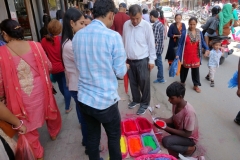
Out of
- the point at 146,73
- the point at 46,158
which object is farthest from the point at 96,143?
the point at 146,73

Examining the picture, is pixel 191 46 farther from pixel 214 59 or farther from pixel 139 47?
pixel 139 47

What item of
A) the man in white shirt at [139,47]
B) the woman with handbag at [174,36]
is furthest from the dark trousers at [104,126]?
the woman with handbag at [174,36]

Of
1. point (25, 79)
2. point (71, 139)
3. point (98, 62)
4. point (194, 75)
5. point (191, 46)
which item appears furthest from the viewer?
point (194, 75)

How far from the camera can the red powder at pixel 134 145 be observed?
241 cm

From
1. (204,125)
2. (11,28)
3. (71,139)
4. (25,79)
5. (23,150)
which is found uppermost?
(11,28)

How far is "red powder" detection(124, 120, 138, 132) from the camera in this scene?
2.79 m

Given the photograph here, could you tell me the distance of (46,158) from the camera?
244 cm

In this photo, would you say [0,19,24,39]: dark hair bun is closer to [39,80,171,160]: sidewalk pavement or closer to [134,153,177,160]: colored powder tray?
[39,80,171,160]: sidewalk pavement

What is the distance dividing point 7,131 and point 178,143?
1853 mm

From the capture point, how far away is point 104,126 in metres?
1.75

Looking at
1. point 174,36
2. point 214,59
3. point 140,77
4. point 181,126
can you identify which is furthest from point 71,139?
point 174,36

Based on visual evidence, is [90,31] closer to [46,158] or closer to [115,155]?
[115,155]

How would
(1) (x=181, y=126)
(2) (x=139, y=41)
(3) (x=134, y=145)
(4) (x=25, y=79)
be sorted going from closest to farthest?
(4) (x=25, y=79)
(1) (x=181, y=126)
(3) (x=134, y=145)
(2) (x=139, y=41)

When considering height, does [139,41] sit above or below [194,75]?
above
